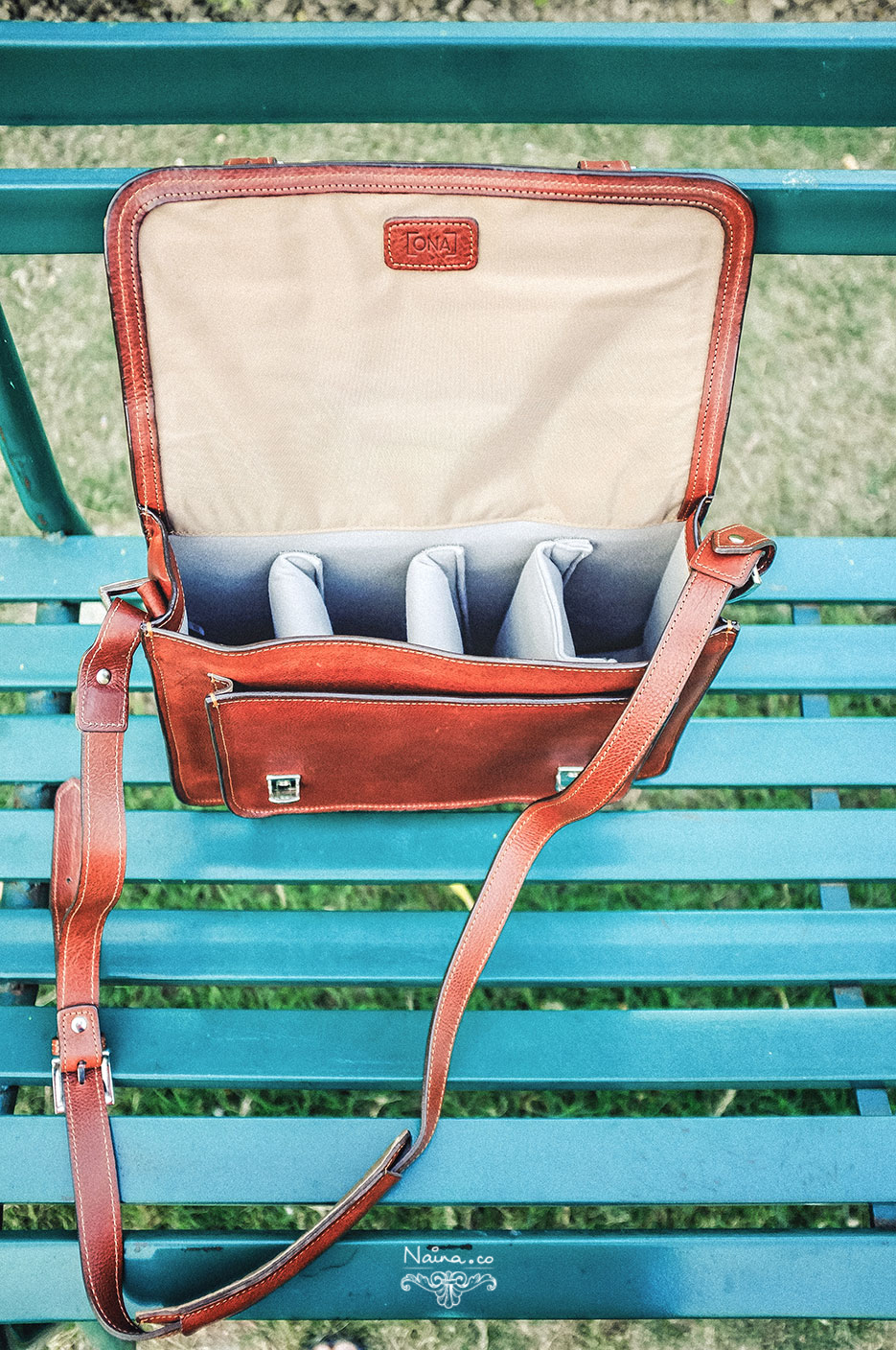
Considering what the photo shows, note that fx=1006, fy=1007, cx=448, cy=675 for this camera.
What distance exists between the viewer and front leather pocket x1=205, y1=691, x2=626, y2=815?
1.11 m

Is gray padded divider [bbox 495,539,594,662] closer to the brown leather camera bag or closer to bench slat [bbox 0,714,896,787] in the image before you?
the brown leather camera bag

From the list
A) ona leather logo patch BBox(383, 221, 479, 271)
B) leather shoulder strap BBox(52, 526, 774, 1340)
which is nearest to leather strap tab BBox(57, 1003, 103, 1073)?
leather shoulder strap BBox(52, 526, 774, 1340)

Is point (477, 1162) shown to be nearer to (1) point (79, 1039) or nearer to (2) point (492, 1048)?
(2) point (492, 1048)

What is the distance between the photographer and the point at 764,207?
1.11 metres

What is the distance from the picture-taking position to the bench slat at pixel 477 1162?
110 cm

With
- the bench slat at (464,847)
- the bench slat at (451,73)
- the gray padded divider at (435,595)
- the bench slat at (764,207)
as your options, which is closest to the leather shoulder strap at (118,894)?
the bench slat at (464,847)

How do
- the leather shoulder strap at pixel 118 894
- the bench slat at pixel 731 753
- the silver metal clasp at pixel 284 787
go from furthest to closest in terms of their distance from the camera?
the bench slat at pixel 731 753, the silver metal clasp at pixel 284 787, the leather shoulder strap at pixel 118 894

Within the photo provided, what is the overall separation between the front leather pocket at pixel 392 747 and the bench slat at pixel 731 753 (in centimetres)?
17

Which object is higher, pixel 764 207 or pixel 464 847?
pixel 764 207

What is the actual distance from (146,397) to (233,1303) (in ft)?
3.20

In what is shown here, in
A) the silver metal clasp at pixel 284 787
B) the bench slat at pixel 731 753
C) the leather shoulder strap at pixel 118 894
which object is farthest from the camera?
the bench slat at pixel 731 753

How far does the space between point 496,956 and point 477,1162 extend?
23 centimetres

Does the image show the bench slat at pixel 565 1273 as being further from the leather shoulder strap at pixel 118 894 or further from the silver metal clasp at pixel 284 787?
the silver metal clasp at pixel 284 787

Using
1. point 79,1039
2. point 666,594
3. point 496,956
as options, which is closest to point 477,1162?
point 496,956
